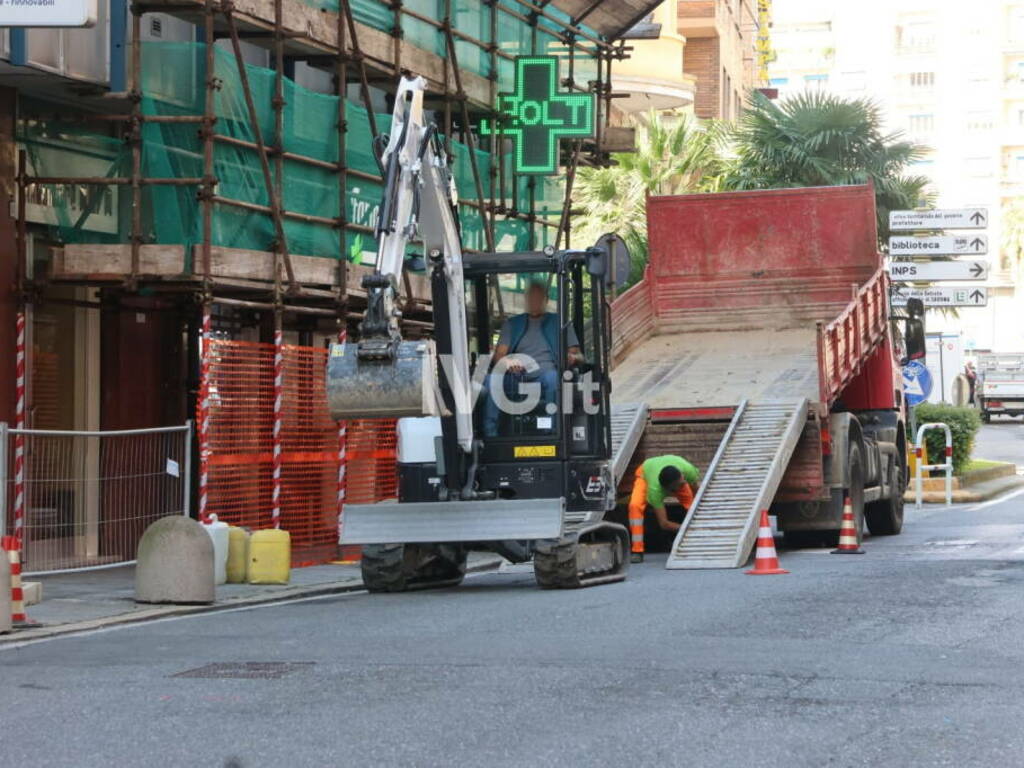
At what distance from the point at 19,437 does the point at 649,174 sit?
2230cm

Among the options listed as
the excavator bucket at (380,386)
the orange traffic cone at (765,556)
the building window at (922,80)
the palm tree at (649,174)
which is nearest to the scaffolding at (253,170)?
the excavator bucket at (380,386)

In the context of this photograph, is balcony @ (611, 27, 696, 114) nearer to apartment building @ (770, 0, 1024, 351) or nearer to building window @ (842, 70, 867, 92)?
apartment building @ (770, 0, 1024, 351)

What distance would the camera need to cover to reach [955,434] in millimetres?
32469

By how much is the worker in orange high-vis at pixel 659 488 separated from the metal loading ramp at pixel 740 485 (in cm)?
28

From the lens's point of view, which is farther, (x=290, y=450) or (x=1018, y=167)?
(x=1018, y=167)

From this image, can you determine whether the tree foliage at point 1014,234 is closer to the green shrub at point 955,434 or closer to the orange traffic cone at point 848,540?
the green shrub at point 955,434

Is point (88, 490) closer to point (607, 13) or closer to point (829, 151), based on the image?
point (607, 13)

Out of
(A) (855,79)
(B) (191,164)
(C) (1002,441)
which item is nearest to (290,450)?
(B) (191,164)

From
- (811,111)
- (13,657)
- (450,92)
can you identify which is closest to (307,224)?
(450,92)

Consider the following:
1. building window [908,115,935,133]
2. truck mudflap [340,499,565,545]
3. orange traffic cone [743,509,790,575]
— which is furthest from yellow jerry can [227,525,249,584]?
building window [908,115,935,133]

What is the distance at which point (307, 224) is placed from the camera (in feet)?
65.2

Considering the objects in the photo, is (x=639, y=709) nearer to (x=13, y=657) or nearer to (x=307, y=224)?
(x=13, y=657)

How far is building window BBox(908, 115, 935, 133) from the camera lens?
117 meters

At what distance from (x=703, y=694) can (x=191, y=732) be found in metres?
2.36
